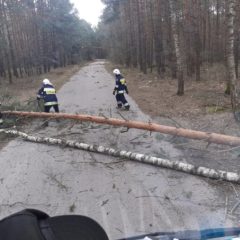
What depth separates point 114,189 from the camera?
18.8 feet

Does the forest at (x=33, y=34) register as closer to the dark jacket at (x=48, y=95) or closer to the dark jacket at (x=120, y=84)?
the dark jacket at (x=120, y=84)

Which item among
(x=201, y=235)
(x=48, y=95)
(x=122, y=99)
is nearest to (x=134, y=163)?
(x=201, y=235)

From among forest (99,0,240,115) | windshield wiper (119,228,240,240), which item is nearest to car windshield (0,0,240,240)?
windshield wiper (119,228,240,240)

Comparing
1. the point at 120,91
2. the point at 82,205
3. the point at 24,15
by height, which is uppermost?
the point at 24,15

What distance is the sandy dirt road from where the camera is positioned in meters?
4.57

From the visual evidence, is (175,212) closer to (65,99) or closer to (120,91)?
(120,91)

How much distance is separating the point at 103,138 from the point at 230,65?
5.65 metres

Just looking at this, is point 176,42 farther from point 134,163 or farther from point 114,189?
point 114,189

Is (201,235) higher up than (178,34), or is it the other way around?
(178,34)

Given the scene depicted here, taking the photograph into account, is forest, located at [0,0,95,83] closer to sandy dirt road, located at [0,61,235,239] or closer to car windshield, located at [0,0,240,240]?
car windshield, located at [0,0,240,240]

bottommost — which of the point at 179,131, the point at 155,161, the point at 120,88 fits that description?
the point at 155,161

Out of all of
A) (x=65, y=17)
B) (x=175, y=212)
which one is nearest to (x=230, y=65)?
(x=175, y=212)

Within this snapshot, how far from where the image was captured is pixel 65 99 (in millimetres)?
18484

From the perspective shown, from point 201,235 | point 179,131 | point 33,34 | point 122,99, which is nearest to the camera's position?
point 201,235
